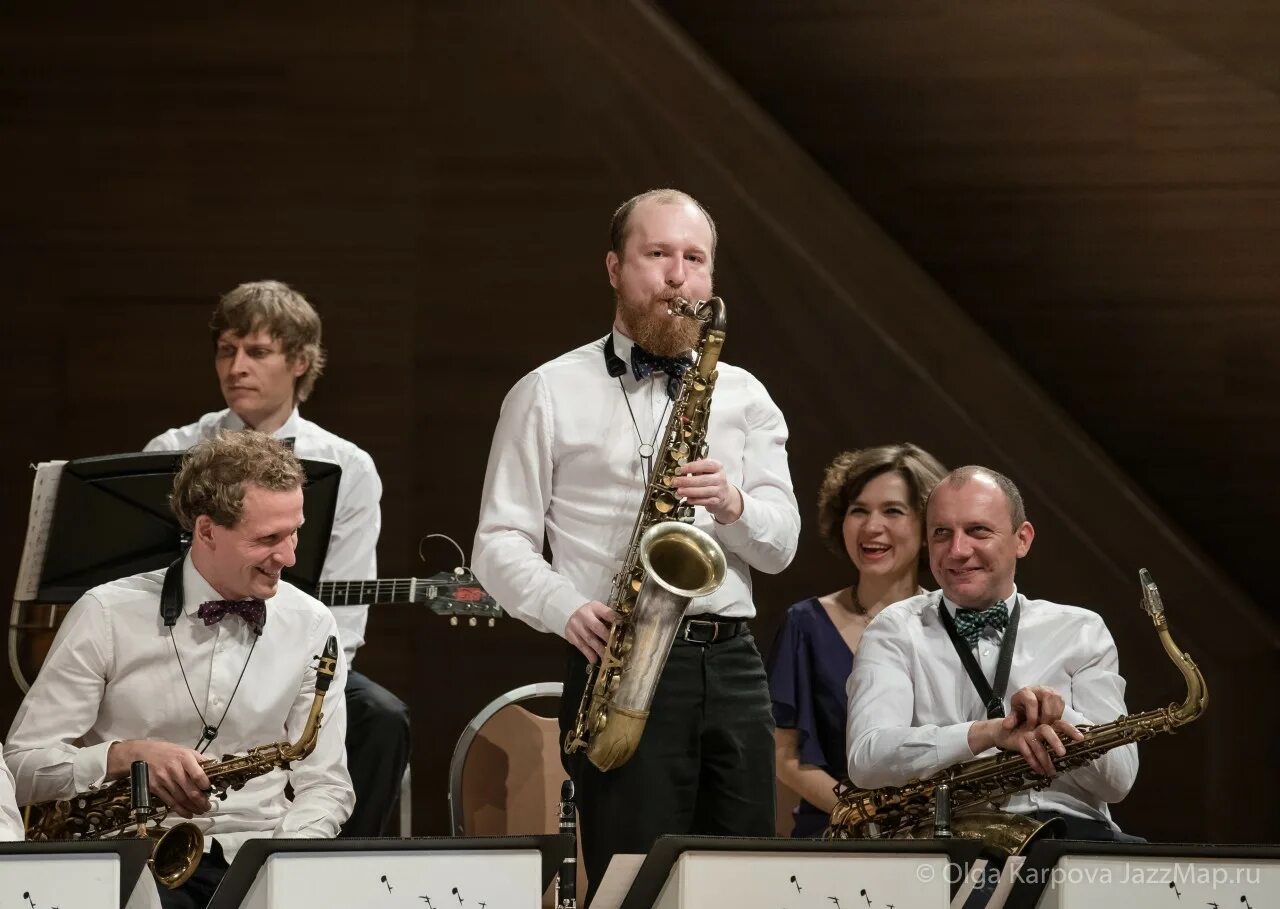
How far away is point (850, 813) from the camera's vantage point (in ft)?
11.9

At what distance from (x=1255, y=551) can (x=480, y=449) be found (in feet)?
8.23

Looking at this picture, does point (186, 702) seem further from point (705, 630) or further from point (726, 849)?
point (726, 849)

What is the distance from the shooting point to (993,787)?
3.51 meters

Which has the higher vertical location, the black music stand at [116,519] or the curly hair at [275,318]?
the curly hair at [275,318]

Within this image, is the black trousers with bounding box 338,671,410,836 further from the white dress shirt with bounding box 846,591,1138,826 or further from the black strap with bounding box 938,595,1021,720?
the black strap with bounding box 938,595,1021,720

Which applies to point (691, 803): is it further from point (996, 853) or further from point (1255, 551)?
point (1255, 551)

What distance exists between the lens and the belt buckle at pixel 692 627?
3.28 m

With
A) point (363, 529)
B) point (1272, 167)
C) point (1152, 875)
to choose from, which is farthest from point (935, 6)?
point (1152, 875)

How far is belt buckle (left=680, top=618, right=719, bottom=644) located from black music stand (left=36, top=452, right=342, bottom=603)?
1055 mm

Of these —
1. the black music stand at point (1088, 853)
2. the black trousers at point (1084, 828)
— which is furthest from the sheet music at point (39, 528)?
the black music stand at point (1088, 853)

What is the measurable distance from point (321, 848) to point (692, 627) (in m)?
1.11

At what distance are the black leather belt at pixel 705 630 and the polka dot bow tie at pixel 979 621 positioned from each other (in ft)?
1.82

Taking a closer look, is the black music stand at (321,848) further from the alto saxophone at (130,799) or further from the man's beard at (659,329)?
the man's beard at (659,329)

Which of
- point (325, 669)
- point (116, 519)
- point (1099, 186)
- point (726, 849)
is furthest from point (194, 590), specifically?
point (1099, 186)
